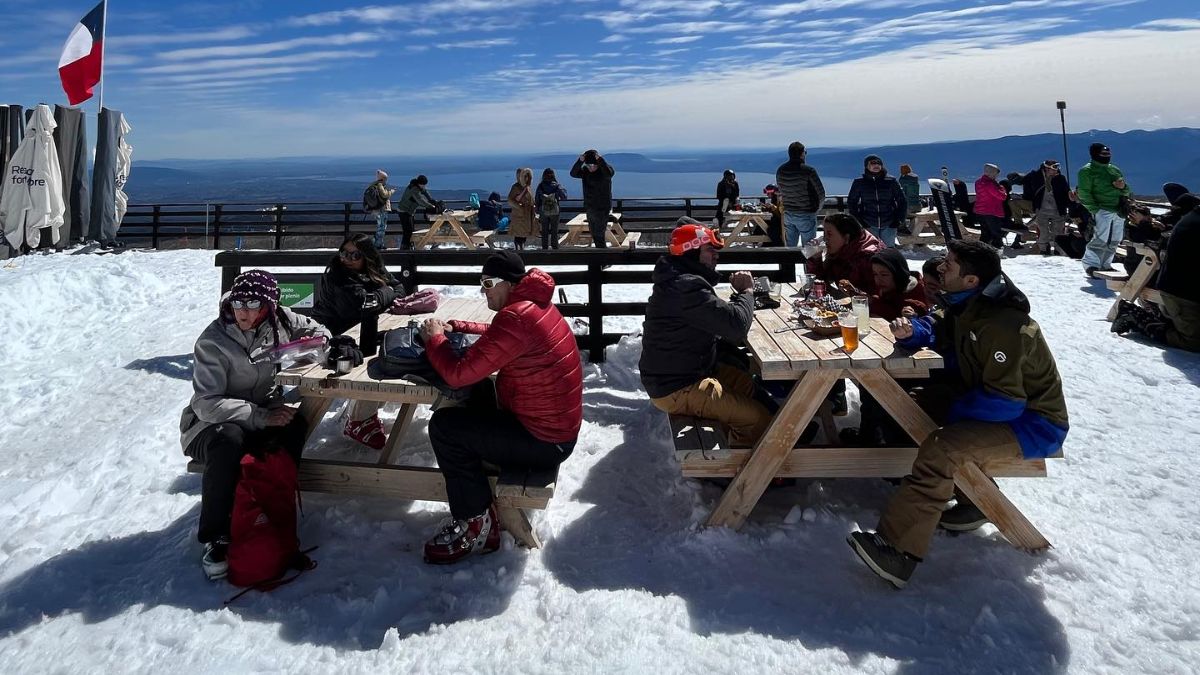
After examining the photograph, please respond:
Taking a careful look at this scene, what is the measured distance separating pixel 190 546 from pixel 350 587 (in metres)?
1.07

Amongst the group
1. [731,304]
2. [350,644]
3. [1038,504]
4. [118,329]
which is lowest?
[350,644]

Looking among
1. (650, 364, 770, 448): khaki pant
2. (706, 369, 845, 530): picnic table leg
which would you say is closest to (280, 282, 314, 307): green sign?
(650, 364, 770, 448): khaki pant

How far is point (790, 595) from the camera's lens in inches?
132

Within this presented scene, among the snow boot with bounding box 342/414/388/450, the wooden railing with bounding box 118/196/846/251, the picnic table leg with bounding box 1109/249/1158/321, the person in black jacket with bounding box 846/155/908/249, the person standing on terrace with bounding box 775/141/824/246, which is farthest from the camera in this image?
the wooden railing with bounding box 118/196/846/251

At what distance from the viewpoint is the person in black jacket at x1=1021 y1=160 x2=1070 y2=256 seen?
12.3 meters

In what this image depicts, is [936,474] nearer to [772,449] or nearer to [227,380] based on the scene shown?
[772,449]

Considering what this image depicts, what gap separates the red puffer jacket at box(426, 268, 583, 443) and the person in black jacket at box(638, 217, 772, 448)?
1.98 ft

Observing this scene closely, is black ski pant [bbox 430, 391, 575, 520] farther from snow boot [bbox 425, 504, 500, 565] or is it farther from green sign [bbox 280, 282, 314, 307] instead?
green sign [bbox 280, 282, 314, 307]

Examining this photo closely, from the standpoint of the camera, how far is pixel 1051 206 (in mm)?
12469

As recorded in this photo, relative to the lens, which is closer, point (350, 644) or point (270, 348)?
point (350, 644)

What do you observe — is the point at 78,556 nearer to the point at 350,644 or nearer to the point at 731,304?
the point at 350,644

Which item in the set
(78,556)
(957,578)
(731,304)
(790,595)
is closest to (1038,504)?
(957,578)

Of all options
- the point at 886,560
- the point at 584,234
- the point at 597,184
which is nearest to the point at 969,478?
the point at 886,560

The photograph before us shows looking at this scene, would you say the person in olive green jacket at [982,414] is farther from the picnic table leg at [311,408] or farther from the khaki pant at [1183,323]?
the khaki pant at [1183,323]
